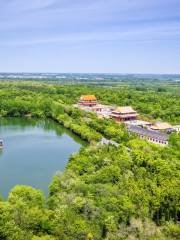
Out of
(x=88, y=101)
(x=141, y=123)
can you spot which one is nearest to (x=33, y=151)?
(x=141, y=123)

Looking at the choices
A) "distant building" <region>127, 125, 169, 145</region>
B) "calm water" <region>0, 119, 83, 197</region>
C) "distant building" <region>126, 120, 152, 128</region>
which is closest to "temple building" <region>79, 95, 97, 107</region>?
"calm water" <region>0, 119, 83, 197</region>

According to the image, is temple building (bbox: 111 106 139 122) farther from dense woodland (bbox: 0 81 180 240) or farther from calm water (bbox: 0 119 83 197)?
dense woodland (bbox: 0 81 180 240)

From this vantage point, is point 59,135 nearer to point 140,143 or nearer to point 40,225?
point 140,143

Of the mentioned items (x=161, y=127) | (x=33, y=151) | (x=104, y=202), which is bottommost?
(x=33, y=151)

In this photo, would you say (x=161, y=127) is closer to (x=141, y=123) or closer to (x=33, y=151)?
(x=141, y=123)

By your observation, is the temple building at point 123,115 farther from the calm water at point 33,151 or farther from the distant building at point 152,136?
the calm water at point 33,151

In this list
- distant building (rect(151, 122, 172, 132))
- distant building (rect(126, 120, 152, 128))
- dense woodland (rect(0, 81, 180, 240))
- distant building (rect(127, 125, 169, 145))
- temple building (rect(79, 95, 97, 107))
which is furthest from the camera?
temple building (rect(79, 95, 97, 107))

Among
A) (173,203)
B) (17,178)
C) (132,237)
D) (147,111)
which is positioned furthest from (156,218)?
(147,111)

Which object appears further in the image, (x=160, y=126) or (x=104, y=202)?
(x=160, y=126)

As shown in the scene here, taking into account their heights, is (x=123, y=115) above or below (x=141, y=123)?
above
